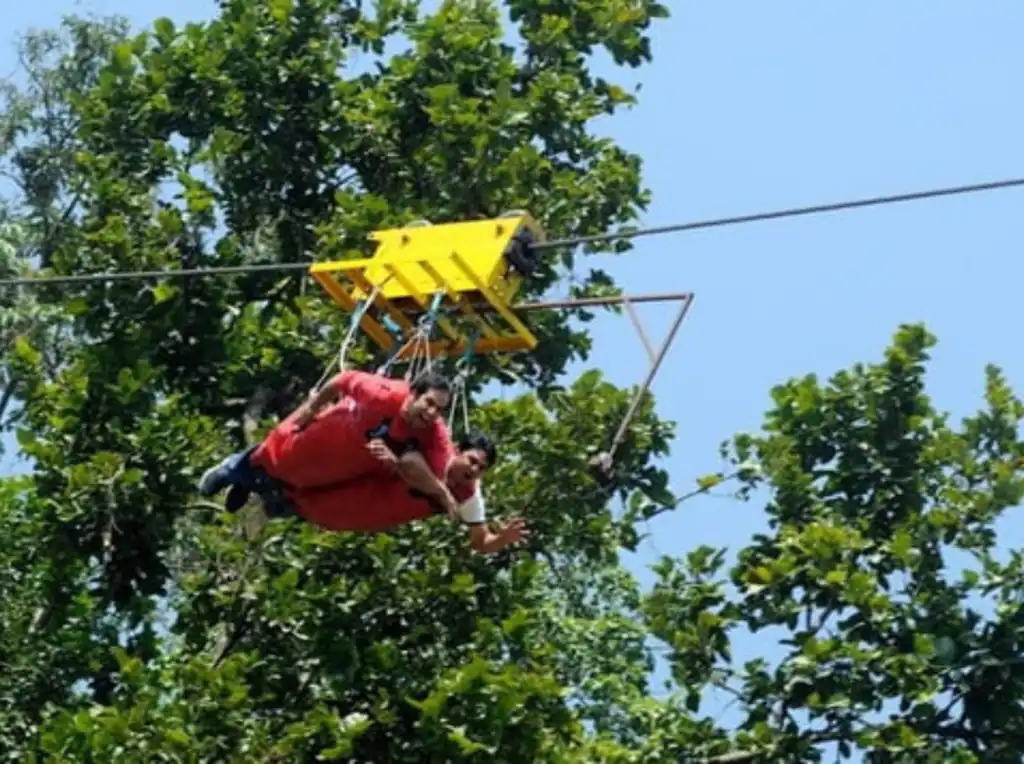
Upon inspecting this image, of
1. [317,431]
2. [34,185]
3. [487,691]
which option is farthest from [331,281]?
[34,185]

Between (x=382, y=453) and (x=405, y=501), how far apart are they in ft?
0.96

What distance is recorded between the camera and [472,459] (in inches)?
349

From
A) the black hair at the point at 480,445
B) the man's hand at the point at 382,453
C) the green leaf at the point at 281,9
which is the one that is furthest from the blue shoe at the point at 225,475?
the green leaf at the point at 281,9

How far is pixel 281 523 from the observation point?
40.1 ft

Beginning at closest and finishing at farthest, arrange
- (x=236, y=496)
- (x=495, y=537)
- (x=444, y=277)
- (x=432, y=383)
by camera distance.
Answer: (x=432, y=383) → (x=495, y=537) → (x=444, y=277) → (x=236, y=496)

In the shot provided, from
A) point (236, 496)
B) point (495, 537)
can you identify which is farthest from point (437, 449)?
point (236, 496)

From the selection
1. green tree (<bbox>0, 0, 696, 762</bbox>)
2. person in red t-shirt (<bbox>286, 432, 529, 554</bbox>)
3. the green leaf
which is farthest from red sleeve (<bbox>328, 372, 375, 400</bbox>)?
the green leaf

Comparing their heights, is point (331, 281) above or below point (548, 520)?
below

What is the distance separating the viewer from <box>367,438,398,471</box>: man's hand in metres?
8.69

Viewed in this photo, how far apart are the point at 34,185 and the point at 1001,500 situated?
684cm

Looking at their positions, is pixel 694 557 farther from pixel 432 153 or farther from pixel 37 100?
pixel 37 100

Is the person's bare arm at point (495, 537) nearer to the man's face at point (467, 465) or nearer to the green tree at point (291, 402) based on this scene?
the man's face at point (467, 465)

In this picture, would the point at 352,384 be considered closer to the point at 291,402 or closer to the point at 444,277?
the point at 444,277

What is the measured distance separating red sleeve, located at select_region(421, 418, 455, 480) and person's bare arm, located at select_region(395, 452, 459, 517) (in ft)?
0.12
